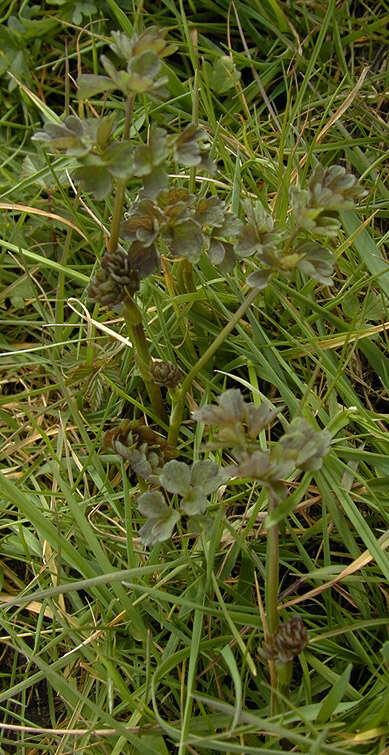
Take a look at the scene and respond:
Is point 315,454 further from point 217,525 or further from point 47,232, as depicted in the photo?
point 47,232

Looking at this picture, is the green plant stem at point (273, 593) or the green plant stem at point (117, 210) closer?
the green plant stem at point (273, 593)

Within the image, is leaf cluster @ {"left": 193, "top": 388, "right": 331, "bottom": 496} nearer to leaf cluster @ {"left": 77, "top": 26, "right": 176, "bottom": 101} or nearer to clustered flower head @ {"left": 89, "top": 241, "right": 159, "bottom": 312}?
clustered flower head @ {"left": 89, "top": 241, "right": 159, "bottom": 312}

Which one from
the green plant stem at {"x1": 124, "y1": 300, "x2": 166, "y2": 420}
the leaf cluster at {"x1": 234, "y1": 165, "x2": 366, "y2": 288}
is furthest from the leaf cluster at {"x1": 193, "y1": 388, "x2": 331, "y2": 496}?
the green plant stem at {"x1": 124, "y1": 300, "x2": 166, "y2": 420}

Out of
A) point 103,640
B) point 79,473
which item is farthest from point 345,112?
point 103,640

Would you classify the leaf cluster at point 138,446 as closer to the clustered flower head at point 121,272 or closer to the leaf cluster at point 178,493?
the leaf cluster at point 178,493

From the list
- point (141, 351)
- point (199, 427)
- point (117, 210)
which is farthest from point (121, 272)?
point (199, 427)

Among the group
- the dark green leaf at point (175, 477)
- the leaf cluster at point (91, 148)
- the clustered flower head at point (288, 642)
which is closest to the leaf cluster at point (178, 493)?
the dark green leaf at point (175, 477)

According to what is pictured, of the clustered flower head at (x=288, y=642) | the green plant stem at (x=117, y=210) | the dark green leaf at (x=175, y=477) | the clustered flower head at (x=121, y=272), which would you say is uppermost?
the green plant stem at (x=117, y=210)

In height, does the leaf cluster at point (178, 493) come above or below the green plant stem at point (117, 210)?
below
